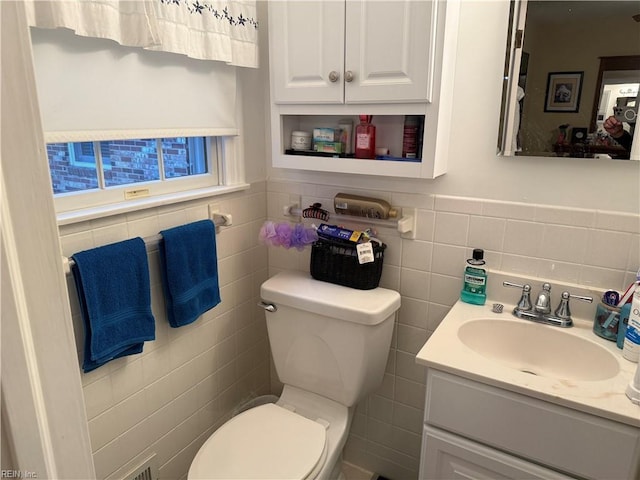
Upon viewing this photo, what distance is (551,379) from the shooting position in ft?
3.66

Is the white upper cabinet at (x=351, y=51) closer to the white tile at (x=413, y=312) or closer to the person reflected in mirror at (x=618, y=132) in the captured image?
the person reflected in mirror at (x=618, y=132)

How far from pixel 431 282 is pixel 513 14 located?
0.90 metres

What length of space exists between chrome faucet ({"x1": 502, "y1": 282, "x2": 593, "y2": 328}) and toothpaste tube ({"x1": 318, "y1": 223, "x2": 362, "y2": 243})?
58 centimetres

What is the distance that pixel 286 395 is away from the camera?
1727 millimetres

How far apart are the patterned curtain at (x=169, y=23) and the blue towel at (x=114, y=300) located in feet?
1.85

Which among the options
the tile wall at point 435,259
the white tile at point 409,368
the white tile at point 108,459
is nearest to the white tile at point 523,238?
the tile wall at point 435,259

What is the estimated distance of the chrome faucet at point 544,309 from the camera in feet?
4.44

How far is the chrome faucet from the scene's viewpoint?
1.35 meters

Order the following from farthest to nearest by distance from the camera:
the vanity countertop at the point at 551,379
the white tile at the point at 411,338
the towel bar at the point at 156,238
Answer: the white tile at the point at 411,338 < the towel bar at the point at 156,238 < the vanity countertop at the point at 551,379

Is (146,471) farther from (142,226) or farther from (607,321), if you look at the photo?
(607,321)

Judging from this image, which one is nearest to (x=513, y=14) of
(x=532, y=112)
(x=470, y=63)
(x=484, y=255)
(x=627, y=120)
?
(x=470, y=63)

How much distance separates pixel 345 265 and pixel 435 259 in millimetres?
327

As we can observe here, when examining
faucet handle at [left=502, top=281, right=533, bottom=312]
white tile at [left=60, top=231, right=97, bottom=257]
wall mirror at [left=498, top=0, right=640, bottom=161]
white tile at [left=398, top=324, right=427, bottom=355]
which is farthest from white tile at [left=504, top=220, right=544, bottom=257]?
white tile at [left=60, top=231, right=97, bottom=257]

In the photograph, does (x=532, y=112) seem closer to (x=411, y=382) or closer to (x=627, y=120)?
(x=627, y=120)
